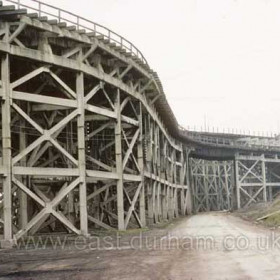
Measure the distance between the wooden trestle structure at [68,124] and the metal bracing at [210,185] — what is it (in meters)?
33.4

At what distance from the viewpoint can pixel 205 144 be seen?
5638 cm

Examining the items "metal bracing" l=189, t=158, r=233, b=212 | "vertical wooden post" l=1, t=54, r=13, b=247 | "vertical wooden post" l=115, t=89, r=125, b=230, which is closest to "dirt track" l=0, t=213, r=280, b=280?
"vertical wooden post" l=1, t=54, r=13, b=247

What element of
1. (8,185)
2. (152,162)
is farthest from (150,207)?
(8,185)

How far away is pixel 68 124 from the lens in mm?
24969

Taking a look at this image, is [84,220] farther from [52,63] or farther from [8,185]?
[52,63]

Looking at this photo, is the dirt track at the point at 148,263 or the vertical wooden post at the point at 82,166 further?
the vertical wooden post at the point at 82,166

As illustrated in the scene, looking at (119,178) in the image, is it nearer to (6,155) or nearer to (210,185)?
(6,155)

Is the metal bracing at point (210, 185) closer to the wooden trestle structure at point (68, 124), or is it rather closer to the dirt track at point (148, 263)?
the wooden trestle structure at point (68, 124)

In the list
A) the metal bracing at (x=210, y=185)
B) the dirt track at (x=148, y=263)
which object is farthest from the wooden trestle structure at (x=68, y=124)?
the metal bracing at (x=210, y=185)

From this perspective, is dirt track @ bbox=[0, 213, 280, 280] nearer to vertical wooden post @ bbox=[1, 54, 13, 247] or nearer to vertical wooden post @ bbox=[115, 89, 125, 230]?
vertical wooden post @ bbox=[1, 54, 13, 247]

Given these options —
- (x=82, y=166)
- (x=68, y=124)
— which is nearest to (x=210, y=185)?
(x=68, y=124)

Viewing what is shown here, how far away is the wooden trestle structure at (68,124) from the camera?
1728 centimetres

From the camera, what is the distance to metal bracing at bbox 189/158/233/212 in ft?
221

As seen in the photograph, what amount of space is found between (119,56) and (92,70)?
2540 millimetres
